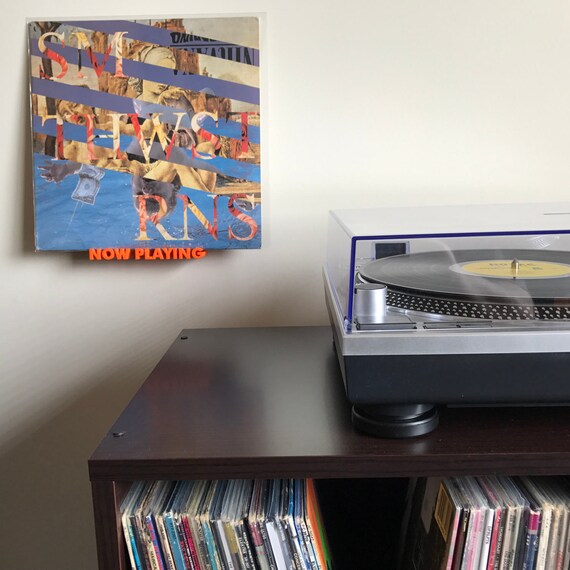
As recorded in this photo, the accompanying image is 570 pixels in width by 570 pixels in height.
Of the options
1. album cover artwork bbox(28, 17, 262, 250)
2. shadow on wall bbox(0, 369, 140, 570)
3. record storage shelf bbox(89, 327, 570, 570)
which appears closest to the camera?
record storage shelf bbox(89, 327, 570, 570)

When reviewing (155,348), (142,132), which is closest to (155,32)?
(142,132)

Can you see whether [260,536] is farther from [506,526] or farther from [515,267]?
[515,267]

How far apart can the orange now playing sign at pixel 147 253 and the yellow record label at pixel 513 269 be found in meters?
0.53

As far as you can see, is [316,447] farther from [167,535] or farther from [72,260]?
[72,260]

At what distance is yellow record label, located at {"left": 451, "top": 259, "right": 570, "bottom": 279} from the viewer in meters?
0.70

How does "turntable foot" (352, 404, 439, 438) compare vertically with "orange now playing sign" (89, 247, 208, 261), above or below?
below

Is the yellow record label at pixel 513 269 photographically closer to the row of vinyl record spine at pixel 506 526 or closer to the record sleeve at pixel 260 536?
the row of vinyl record spine at pixel 506 526

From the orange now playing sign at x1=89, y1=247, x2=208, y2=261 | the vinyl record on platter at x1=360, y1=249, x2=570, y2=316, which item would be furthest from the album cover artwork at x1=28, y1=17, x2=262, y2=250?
the vinyl record on platter at x1=360, y1=249, x2=570, y2=316

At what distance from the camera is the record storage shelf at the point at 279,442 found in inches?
24.1

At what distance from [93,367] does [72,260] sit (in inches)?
8.1

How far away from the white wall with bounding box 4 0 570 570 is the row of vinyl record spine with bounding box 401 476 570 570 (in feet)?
1.80

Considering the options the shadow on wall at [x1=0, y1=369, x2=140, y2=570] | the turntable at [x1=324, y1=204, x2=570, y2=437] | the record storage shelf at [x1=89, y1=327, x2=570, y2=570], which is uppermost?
the turntable at [x1=324, y1=204, x2=570, y2=437]

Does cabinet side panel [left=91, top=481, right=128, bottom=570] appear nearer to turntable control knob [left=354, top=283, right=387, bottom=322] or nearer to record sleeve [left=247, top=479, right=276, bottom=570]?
record sleeve [left=247, top=479, right=276, bottom=570]

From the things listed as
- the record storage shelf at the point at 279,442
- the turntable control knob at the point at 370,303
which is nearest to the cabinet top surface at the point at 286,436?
the record storage shelf at the point at 279,442
